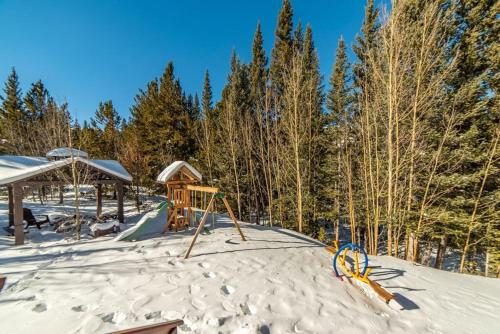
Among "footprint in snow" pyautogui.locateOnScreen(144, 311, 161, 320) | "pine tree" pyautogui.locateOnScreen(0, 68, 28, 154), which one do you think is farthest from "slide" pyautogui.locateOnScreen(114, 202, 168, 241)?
"pine tree" pyautogui.locateOnScreen(0, 68, 28, 154)

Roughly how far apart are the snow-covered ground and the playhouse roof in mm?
2293

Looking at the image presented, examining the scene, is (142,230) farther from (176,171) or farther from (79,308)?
(79,308)

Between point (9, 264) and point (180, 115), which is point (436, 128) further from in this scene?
point (180, 115)

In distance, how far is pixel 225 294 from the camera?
3.40 metres

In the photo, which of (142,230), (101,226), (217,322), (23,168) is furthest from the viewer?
(23,168)

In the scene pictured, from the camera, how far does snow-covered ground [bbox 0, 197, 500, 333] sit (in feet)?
9.12

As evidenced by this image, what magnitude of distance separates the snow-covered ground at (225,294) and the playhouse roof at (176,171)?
2.29 m

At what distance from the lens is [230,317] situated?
2.85 m

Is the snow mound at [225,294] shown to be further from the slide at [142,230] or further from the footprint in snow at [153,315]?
the slide at [142,230]

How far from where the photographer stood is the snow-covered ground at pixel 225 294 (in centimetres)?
278

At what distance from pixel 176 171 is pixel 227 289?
457cm

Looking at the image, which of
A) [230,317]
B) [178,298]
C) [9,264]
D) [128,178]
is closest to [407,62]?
[230,317]

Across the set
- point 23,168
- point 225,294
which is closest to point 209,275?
point 225,294

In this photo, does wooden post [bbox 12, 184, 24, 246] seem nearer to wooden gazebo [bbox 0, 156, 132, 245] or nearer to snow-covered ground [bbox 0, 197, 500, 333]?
wooden gazebo [bbox 0, 156, 132, 245]
